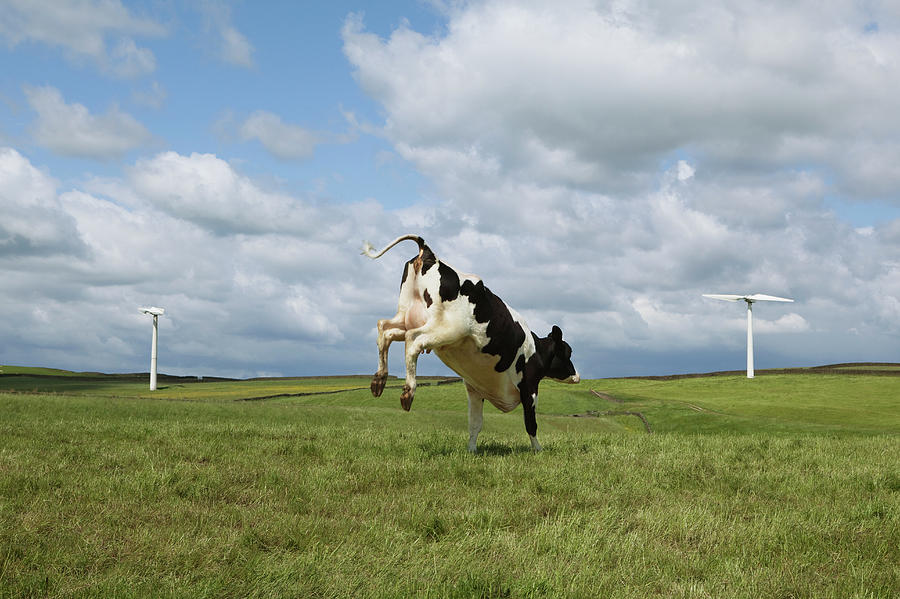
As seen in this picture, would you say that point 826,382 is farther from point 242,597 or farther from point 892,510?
point 242,597

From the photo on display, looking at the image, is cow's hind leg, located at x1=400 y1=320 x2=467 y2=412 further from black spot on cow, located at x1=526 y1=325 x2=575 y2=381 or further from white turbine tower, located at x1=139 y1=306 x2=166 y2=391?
white turbine tower, located at x1=139 y1=306 x2=166 y2=391

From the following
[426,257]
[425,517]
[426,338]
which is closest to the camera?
[425,517]

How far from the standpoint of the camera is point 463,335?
32.8 feet

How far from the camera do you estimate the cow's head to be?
12570mm

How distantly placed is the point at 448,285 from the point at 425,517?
4.03 metres

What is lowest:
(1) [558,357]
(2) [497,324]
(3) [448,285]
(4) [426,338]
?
(1) [558,357]

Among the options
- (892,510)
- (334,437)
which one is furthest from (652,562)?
(334,437)

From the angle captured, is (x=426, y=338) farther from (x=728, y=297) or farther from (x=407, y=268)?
(x=728, y=297)

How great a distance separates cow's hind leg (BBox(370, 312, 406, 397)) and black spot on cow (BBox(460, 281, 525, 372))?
3.56ft

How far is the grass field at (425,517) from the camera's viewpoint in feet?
16.5

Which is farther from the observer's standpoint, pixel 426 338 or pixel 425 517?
pixel 426 338

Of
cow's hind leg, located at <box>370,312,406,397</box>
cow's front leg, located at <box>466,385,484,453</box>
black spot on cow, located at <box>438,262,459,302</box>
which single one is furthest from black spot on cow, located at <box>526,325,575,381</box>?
cow's hind leg, located at <box>370,312,406,397</box>

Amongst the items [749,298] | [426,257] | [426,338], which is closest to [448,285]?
[426,257]

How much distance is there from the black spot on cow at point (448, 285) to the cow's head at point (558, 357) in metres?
3.31
